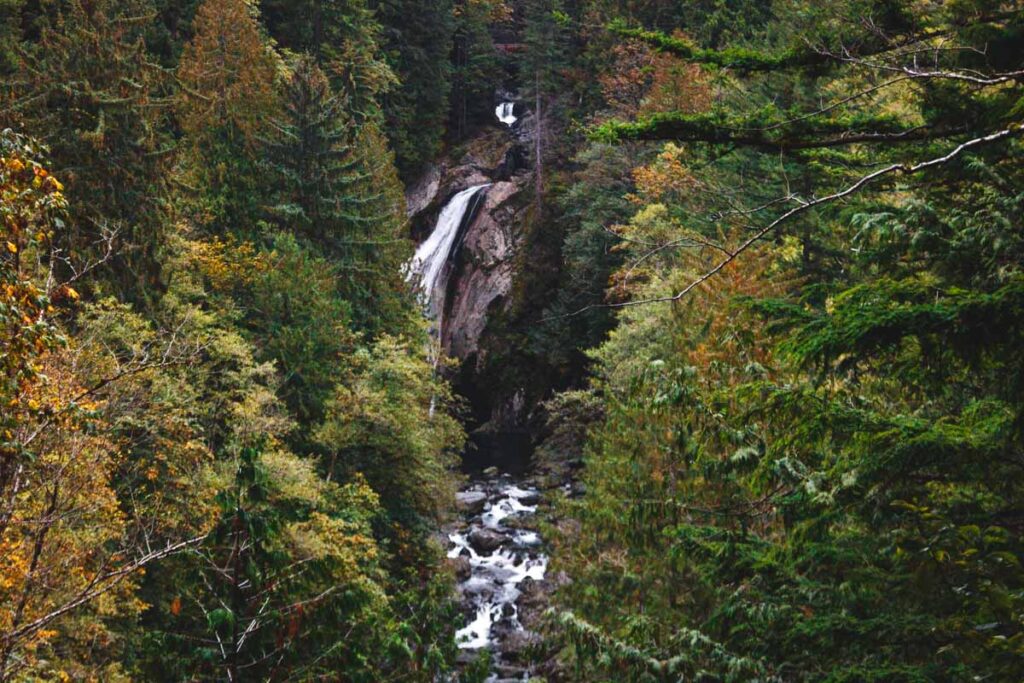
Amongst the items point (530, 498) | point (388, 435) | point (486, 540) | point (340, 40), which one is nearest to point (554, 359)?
point (530, 498)

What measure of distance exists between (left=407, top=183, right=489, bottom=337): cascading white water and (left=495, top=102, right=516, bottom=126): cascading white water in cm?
898

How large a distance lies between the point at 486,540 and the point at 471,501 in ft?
11.0

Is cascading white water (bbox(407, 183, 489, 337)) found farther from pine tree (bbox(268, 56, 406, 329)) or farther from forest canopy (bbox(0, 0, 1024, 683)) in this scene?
pine tree (bbox(268, 56, 406, 329))

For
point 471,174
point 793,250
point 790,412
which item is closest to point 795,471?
point 790,412

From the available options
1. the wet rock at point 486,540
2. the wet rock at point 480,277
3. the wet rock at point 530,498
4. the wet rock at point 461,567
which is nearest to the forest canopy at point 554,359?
the wet rock at point 480,277

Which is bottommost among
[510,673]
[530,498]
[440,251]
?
[530,498]

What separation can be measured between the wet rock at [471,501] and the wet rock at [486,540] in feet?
4.33

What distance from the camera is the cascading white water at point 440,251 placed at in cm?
3866

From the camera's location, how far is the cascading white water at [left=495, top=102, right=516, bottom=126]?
50062 mm

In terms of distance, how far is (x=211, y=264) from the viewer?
20.8 meters

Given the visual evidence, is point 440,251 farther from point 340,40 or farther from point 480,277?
point 340,40

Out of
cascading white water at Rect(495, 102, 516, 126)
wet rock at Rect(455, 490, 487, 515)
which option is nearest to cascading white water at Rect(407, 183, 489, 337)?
cascading white water at Rect(495, 102, 516, 126)

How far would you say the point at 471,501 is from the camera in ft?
90.9

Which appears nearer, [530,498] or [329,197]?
[329,197]
